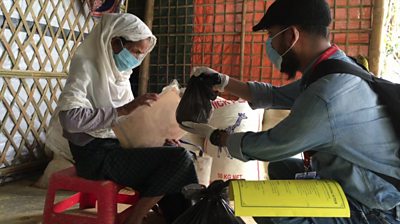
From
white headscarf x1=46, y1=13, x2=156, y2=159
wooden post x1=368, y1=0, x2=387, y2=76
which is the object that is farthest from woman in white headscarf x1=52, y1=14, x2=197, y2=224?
wooden post x1=368, y1=0, x2=387, y2=76

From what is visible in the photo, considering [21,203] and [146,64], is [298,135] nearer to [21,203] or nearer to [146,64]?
[21,203]

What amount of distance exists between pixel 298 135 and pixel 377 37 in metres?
1.95

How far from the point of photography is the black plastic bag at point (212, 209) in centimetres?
103

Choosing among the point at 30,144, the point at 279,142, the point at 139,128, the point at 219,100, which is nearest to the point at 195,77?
the point at 139,128

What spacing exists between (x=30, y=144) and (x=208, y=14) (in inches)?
64.7

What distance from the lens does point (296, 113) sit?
0.89m

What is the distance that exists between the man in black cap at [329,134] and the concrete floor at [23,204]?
0.84m

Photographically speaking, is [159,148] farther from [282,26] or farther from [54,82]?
[54,82]

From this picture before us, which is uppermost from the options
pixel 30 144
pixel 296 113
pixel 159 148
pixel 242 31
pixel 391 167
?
pixel 242 31

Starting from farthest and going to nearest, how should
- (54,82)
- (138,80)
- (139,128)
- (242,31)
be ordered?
(138,80) < (242,31) < (54,82) < (139,128)

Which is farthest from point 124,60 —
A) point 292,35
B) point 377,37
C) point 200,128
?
point 377,37

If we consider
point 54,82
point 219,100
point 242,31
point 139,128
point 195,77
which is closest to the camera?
point 195,77

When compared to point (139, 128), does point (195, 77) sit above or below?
above

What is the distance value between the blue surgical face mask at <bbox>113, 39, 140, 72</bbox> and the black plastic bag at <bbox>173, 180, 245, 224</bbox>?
2.18 ft
